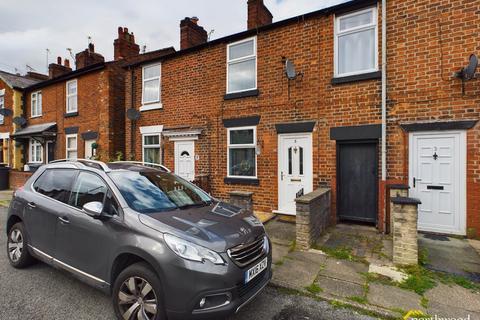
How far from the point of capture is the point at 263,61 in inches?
295

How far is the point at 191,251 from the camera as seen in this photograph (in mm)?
2426

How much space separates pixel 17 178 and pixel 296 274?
14164mm

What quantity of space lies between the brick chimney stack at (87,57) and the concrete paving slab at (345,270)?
14.4m

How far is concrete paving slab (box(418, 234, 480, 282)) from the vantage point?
13.2 ft

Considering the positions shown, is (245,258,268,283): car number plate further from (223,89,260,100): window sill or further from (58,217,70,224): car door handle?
(223,89,260,100): window sill

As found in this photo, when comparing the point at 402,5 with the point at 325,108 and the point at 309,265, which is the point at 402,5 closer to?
the point at 325,108

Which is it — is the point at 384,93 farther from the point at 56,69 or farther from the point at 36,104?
the point at 36,104

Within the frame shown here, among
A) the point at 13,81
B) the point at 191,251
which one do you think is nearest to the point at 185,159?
the point at 191,251

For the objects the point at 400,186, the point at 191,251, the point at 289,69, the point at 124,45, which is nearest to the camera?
the point at 191,251

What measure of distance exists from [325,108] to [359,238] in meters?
3.13

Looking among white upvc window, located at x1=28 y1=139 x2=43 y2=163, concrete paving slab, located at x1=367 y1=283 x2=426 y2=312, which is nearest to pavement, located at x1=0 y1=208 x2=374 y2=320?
concrete paving slab, located at x1=367 y1=283 x2=426 y2=312

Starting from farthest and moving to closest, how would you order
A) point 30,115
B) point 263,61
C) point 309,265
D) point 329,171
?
1. point 30,115
2. point 263,61
3. point 329,171
4. point 309,265

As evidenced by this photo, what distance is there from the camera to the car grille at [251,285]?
2.55 metres

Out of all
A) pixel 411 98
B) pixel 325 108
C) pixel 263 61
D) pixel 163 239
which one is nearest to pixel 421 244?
pixel 411 98
